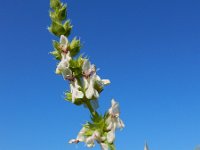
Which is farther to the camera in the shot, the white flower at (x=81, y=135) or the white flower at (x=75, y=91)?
the white flower at (x=81, y=135)

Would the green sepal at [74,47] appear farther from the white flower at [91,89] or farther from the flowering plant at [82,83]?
the white flower at [91,89]

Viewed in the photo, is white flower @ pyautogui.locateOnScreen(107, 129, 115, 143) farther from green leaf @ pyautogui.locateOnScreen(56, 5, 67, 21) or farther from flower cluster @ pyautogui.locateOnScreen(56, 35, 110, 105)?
green leaf @ pyautogui.locateOnScreen(56, 5, 67, 21)

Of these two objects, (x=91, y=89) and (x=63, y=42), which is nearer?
(x=91, y=89)

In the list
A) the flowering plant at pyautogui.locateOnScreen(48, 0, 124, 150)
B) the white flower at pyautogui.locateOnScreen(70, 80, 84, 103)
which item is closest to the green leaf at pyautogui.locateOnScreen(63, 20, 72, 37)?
the flowering plant at pyautogui.locateOnScreen(48, 0, 124, 150)

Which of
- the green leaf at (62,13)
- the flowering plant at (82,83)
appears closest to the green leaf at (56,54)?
the flowering plant at (82,83)

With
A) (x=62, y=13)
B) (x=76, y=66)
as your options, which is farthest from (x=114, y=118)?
(x=62, y=13)

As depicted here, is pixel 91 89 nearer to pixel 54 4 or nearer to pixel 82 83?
pixel 82 83

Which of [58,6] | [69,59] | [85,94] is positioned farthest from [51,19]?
[85,94]
